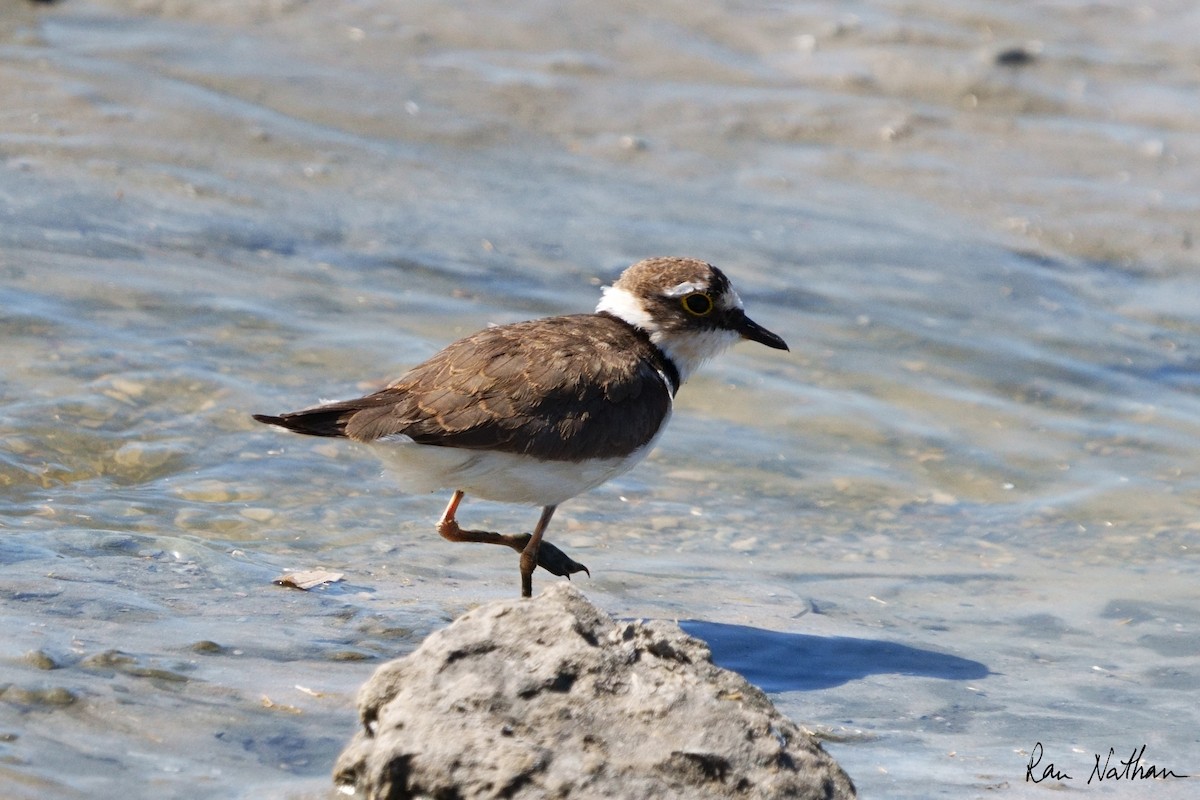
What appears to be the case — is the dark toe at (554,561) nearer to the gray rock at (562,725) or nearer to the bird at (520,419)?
the bird at (520,419)

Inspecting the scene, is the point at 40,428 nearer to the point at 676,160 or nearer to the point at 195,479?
the point at 195,479

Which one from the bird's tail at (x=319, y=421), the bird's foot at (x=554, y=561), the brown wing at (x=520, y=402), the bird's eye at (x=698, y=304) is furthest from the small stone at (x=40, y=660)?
the bird's eye at (x=698, y=304)

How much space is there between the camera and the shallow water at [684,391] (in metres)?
5.70

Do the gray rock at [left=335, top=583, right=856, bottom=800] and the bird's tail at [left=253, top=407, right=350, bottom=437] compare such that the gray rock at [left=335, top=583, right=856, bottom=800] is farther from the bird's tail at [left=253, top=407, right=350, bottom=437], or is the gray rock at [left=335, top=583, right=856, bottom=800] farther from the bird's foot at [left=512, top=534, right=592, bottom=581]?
the bird's foot at [left=512, top=534, right=592, bottom=581]

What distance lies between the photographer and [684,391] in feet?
32.7

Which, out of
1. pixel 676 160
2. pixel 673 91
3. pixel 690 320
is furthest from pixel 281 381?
pixel 673 91

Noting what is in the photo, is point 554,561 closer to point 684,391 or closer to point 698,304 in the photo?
point 698,304

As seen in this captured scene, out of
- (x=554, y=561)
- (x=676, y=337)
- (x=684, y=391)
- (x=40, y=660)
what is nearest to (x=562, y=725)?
(x=40, y=660)

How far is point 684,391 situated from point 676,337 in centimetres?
261

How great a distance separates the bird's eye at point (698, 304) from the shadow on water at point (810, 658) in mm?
1603

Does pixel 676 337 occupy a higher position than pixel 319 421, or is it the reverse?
pixel 676 337

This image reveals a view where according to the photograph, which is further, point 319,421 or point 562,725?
point 319,421

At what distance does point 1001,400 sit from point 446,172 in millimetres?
5563

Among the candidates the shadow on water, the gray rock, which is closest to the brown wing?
the shadow on water
